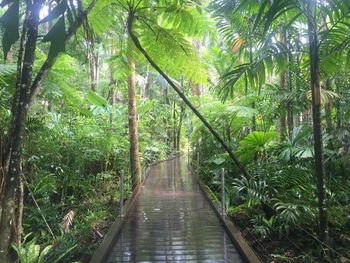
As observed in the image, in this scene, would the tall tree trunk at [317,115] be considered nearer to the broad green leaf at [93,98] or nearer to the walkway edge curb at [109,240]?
the walkway edge curb at [109,240]

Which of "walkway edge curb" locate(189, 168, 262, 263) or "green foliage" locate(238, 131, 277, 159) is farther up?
"green foliage" locate(238, 131, 277, 159)

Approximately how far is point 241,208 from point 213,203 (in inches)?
31.7

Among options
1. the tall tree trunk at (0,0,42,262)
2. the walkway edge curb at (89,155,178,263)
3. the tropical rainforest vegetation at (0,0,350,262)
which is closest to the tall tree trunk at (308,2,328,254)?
the tropical rainforest vegetation at (0,0,350,262)

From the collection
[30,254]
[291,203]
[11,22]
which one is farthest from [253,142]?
[11,22]

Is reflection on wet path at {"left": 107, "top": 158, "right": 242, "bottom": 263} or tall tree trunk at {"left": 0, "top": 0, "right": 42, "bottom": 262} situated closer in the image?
tall tree trunk at {"left": 0, "top": 0, "right": 42, "bottom": 262}

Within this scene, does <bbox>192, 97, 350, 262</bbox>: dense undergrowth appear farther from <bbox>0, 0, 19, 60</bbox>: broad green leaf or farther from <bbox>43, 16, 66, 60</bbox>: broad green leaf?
<bbox>0, 0, 19, 60</bbox>: broad green leaf

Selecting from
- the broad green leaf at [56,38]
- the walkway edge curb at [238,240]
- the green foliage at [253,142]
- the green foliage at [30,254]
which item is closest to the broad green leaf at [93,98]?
the green foliage at [253,142]

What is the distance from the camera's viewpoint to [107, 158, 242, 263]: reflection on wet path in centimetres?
446

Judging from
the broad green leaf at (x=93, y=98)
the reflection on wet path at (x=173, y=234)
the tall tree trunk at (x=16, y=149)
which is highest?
the broad green leaf at (x=93, y=98)

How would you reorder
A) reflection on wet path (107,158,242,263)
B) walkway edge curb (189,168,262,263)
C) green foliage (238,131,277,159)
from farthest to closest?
green foliage (238,131,277,159)
reflection on wet path (107,158,242,263)
walkway edge curb (189,168,262,263)

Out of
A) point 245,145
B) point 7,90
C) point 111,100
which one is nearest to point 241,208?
point 245,145

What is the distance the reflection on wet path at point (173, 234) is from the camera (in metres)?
4.46

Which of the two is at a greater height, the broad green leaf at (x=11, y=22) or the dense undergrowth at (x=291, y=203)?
the broad green leaf at (x=11, y=22)

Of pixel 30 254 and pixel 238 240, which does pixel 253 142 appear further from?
pixel 30 254
